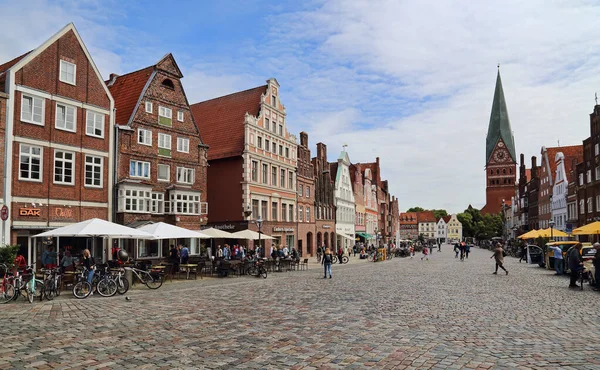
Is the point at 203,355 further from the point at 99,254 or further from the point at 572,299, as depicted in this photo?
the point at 99,254

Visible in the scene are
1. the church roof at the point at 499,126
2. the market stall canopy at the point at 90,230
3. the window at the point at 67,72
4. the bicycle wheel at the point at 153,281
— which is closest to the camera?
the market stall canopy at the point at 90,230

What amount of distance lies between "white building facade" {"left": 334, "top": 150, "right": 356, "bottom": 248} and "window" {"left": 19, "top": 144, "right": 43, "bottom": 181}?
41.0 m

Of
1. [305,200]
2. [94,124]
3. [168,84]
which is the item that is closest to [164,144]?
[168,84]

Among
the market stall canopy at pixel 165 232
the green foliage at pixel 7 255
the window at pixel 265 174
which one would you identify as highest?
the window at pixel 265 174

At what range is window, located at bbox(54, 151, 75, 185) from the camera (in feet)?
86.9

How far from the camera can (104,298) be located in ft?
56.2

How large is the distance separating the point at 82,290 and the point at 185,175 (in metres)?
17.9

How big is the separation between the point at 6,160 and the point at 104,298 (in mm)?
Answer: 11429

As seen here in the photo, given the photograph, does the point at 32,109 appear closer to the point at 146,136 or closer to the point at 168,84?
the point at 146,136

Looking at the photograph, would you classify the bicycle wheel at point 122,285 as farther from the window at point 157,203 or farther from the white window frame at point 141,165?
the window at point 157,203

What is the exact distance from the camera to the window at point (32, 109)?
25250 millimetres

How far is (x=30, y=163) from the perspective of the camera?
2534 centimetres

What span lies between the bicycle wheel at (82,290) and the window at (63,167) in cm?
1072

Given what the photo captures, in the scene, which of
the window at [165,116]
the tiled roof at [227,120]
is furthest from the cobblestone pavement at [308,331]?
the tiled roof at [227,120]
